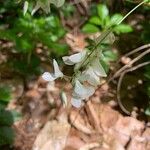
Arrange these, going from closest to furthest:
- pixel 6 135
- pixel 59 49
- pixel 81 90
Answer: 1. pixel 81 90
2. pixel 6 135
3. pixel 59 49

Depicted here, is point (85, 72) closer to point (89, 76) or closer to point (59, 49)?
point (89, 76)

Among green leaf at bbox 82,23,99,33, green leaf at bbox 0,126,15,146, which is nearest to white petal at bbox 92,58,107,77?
green leaf at bbox 0,126,15,146

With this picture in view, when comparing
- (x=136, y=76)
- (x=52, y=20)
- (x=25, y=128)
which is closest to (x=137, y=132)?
(x=136, y=76)

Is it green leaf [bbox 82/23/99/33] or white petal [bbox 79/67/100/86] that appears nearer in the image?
white petal [bbox 79/67/100/86]

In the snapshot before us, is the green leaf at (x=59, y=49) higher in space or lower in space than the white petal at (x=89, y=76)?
lower

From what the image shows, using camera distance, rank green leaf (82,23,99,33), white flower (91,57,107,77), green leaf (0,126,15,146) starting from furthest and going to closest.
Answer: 1. green leaf (82,23,99,33)
2. green leaf (0,126,15,146)
3. white flower (91,57,107,77)

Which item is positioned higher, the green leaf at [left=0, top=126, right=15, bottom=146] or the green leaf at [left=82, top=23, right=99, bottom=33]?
the green leaf at [left=82, top=23, right=99, bottom=33]

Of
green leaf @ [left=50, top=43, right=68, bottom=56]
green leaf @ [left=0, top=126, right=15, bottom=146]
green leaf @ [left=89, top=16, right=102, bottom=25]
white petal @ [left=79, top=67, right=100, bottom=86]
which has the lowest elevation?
green leaf @ [left=0, top=126, right=15, bottom=146]

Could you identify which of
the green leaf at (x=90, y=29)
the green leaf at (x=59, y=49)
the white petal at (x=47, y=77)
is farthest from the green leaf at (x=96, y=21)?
the white petal at (x=47, y=77)

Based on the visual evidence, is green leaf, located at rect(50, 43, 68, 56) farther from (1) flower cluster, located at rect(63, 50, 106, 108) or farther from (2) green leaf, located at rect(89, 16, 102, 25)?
(1) flower cluster, located at rect(63, 50, 106, 108)

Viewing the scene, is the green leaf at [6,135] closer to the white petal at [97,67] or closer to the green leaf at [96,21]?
the green leaf at [96,21]

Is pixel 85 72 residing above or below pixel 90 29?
above

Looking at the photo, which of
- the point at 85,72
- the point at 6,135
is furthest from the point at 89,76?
the point at 6,135
